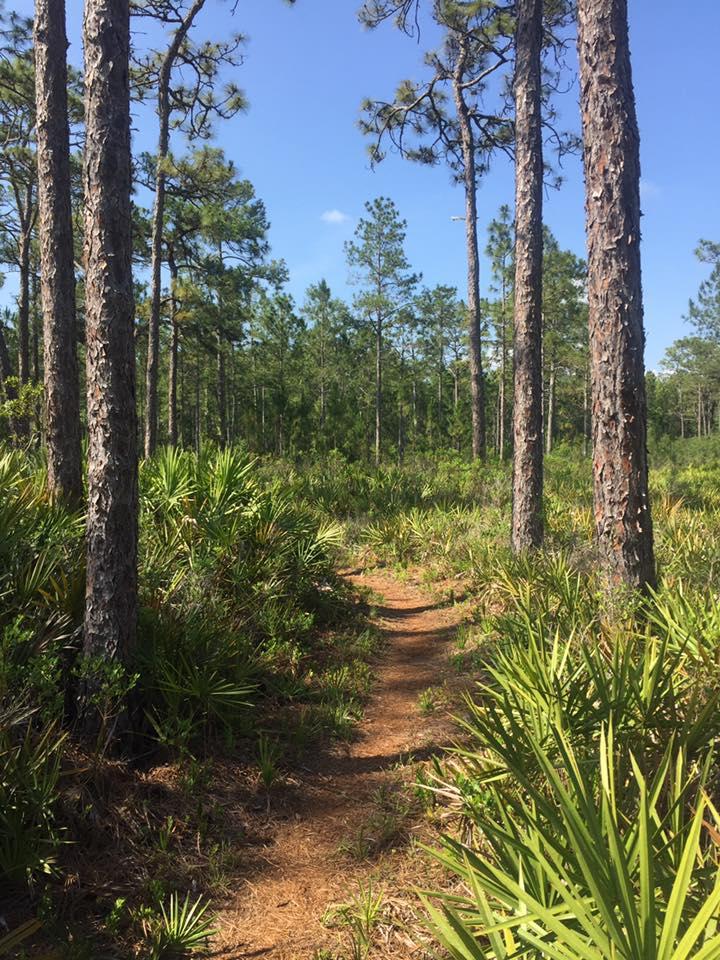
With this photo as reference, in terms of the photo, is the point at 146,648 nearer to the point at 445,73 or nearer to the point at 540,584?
the point at 540,584

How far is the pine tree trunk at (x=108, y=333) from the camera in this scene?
392 centimetres

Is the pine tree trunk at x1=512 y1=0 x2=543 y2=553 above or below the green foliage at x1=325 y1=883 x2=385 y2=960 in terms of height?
above

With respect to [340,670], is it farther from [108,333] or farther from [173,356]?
[173,356]

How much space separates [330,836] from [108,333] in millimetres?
3543

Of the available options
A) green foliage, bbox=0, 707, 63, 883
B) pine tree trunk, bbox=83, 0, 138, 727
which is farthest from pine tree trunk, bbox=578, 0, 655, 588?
green foliage, bbox=0, 707, 63, 883

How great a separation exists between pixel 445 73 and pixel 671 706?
59.6 ft

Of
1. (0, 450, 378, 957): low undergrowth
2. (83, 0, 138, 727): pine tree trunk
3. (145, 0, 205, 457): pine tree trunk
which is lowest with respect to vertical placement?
(0, 450, 378, 957): low undergrowth

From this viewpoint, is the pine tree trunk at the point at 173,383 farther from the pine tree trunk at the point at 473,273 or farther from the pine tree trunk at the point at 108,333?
the pine tree trunk at the point at 108,333

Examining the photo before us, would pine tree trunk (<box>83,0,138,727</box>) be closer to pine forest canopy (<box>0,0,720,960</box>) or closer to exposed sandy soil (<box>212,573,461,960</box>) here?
pine forest canopy (<box>0,0,720,960</box>)

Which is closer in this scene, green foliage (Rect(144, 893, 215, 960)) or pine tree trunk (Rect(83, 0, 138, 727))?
green foliage (Rect(144, 893, 215, 960))

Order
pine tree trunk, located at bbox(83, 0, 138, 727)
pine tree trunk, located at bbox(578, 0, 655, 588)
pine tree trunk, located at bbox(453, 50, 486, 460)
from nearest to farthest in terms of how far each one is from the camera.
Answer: pine tree trunk, located at bbox(83, 0, 138, 727) → pine tree trunk, located at bbox(578, 0, 655, 588) → pine tree trunk, located at bbox(453, 50, 486, 460)

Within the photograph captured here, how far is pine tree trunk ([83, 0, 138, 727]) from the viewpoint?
3924 millimetres

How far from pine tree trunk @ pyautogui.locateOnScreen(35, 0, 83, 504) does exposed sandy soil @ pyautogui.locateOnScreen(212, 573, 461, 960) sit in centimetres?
414

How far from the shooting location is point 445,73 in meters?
16.3
